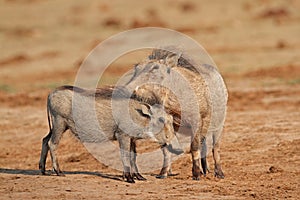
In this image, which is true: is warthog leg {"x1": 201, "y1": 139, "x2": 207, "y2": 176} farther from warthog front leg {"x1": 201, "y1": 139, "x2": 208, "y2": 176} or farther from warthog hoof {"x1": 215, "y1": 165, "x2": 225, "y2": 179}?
warthog hoof {"x1": 215, "y1": 165, "x2": 225, "y2": 179}

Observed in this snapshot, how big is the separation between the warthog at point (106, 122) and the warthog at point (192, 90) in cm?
21

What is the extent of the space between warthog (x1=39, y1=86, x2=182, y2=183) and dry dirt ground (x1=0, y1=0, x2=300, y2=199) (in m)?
0.40

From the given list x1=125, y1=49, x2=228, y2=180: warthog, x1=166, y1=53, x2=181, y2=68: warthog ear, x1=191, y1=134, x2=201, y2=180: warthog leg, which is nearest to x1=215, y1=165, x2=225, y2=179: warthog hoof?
x1=125, y1=49, x2=228, y2=180: warthog

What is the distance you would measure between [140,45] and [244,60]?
4279mm

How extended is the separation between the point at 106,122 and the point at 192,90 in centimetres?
110

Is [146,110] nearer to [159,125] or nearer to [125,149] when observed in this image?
[159,125]

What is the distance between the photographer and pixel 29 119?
13086 mm

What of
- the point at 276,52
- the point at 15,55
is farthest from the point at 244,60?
the point at 15,55

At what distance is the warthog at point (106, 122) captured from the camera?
8312mm

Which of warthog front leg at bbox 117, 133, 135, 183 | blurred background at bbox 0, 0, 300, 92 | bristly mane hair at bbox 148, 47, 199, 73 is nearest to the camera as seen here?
warthog front leg at bbox 117, 133, 135, 183

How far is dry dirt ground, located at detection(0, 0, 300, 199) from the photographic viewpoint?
26.6 ft

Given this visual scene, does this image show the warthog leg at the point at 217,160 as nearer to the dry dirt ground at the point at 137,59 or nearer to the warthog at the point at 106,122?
the dry dirt ground at the point at 137,59

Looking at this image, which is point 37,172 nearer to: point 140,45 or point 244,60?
point 244,60

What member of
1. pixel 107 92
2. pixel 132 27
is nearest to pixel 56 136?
pixel 107 92
